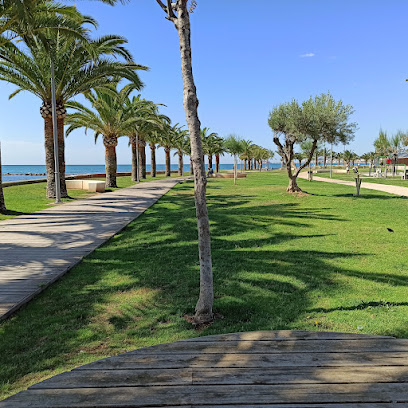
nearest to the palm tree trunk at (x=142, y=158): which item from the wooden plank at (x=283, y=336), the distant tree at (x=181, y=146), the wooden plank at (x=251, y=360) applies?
the distant tree at (x=181, y=146)

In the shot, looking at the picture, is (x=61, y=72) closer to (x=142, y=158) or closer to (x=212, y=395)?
(x=212, y=395)

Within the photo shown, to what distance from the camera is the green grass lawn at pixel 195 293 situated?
3.65 metres

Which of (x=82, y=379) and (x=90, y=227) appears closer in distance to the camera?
(x=82, y=379)

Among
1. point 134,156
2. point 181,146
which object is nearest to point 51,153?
point 134,156

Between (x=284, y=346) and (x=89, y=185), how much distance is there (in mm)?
21695

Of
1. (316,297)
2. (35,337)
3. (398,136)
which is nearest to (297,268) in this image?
(316,297)

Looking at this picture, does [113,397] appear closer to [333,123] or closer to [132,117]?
[333,123]

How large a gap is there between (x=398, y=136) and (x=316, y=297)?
6548cm

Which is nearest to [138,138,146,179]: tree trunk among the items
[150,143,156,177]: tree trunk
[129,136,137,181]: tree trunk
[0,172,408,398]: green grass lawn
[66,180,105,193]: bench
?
[129,136,137,181]: tree trunk

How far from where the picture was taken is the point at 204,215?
4.00 meters

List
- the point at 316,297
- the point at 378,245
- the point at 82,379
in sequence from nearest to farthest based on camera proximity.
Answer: the point at 82,379 < the point at 316,297 < the point at 378,245

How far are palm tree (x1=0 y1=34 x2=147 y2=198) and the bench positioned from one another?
12.6 ft

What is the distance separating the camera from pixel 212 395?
2.17 metres

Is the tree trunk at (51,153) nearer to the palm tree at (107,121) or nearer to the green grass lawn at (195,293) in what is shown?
the palm tree at (107,121)
